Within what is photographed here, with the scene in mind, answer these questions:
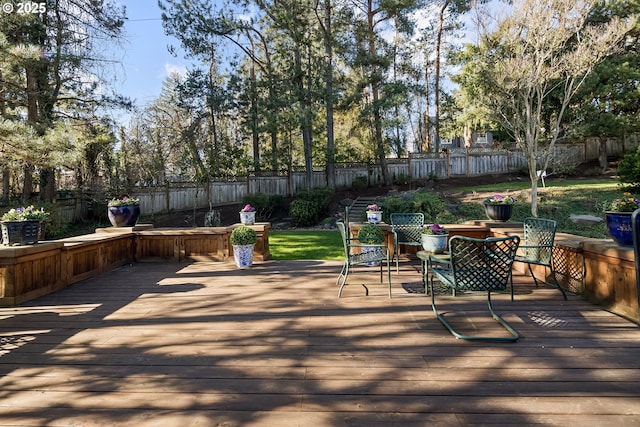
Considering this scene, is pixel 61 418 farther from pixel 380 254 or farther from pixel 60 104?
pixel 60 104

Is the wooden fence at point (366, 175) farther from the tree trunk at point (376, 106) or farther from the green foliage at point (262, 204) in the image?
the green foliage at point (262, 204)

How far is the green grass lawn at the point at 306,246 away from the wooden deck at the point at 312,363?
309cm

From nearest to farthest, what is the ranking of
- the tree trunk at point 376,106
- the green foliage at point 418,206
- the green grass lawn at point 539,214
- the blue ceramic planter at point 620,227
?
the blue ceramic planter at point 620,227
the green grass lawn at point 539,214
the green foliage at point 418,206
the tree trunk at point 376,106

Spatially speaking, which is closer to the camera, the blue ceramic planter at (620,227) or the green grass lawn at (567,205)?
the blue ceramic planter at (620,227)

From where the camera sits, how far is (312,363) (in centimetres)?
213

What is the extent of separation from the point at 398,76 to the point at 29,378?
18213 millimetres

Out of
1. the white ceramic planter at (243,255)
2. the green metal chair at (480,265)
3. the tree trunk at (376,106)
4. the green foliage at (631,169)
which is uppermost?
the tree trunk at (376,106)

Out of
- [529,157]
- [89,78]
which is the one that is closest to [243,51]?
[89,78]

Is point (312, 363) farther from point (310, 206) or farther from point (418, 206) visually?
point (310, 206)

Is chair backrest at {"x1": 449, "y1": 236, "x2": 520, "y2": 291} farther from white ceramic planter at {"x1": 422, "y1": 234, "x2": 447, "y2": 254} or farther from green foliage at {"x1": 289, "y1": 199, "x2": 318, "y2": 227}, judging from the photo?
green foliage at {"x1": 289, "y1": 199, "x2": 318, "y2": 227}

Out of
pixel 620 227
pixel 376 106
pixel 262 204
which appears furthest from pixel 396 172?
pixel 620 227

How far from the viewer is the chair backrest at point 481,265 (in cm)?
255

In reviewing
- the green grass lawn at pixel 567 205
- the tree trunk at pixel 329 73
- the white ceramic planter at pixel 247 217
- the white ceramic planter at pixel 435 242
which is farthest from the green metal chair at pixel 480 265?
the tree trunk at pixel 329 73

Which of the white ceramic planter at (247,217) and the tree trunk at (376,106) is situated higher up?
the tree trunk at (376,106)
